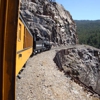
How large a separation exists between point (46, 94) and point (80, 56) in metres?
39.9

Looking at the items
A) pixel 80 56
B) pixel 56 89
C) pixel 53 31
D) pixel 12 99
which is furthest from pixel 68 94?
pixel 53 31

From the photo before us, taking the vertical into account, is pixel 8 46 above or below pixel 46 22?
below

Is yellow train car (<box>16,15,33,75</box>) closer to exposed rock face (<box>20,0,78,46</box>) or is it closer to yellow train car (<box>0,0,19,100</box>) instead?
yellow train car (<box>0,0,19,100</box>)

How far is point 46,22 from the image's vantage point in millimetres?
48969

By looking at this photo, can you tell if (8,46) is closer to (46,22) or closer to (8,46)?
(8,46)

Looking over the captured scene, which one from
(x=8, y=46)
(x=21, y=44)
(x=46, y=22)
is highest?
(x=46, y=22)

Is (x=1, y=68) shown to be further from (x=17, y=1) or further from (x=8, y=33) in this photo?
(x=17, y=1)

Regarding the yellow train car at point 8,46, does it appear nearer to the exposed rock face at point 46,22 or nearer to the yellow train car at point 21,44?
the yellow train car at point 21,44

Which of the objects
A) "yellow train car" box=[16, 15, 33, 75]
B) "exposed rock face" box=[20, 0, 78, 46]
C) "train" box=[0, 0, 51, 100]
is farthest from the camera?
"exposed rock face" box=[20, 0, 78, 46]

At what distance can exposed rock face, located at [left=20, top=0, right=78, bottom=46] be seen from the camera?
44.6 metres

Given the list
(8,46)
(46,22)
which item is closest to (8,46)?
(8,46)

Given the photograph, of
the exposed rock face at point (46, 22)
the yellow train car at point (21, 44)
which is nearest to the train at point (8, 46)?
the yellow train car at point (21, 44)

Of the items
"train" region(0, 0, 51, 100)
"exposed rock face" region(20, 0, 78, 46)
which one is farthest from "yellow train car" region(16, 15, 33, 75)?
"exposed rock face" region(20, 0, 78, 46)

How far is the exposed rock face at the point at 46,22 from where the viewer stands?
44562 mm
